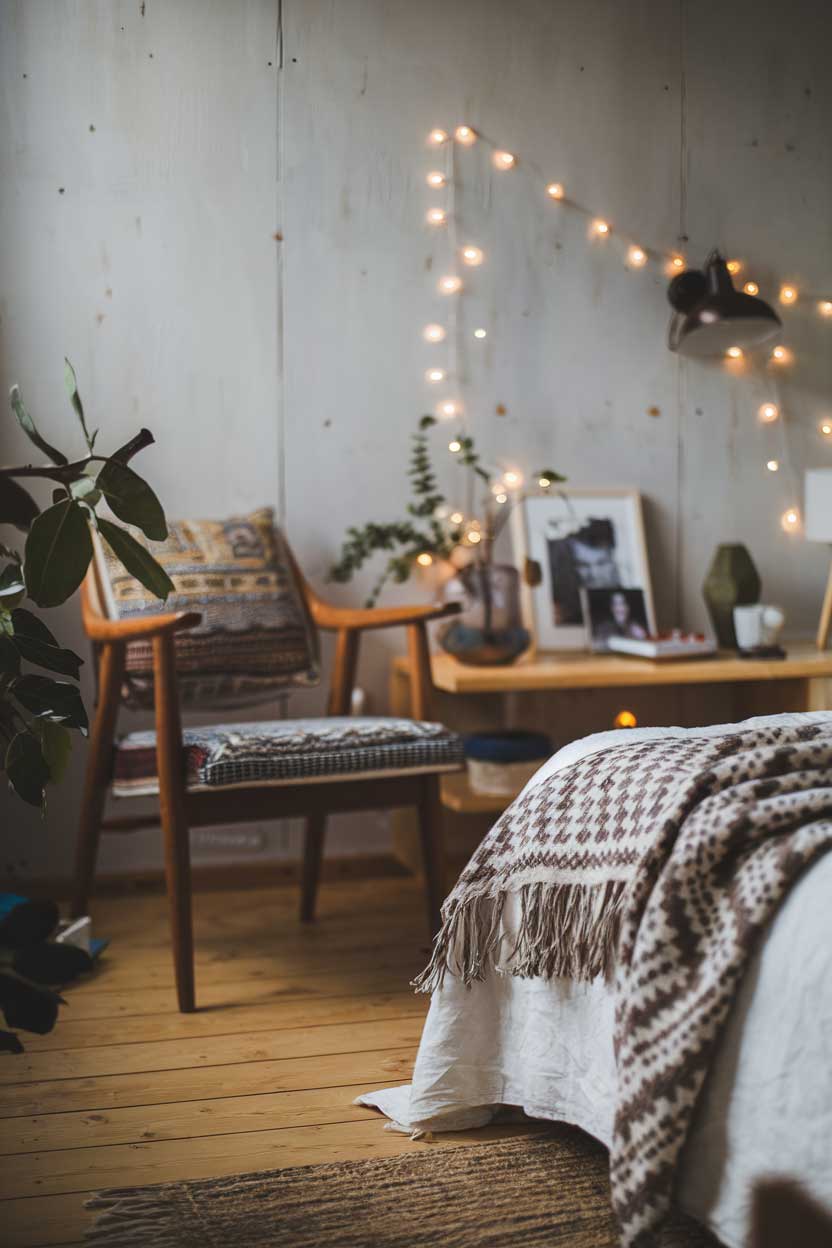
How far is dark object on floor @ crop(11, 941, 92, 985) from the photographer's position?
88cm

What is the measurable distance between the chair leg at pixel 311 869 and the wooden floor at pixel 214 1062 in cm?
4

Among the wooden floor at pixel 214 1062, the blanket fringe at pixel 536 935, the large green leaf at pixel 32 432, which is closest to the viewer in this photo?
the large green leaf at pixel 32 432

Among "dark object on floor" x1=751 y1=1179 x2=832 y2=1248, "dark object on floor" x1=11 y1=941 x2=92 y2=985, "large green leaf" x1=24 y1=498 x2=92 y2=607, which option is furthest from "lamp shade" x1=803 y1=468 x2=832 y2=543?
"dark object on floor" x1=11 y1=941 x2=92 y2=985

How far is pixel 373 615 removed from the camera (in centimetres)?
256

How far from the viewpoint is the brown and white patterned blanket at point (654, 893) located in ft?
3.95

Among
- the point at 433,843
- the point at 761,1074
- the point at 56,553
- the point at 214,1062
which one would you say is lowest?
the point at 214,1062

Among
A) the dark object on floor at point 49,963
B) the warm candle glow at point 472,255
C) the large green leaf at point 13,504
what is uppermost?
the warm candle glow at point 472,255

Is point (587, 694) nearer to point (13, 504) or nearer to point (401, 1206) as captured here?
point (401, 1206)

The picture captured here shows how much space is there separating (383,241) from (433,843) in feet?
5.08

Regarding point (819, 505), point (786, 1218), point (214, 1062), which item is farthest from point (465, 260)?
point (786, 1218)

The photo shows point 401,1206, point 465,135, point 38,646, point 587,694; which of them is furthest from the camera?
point 587,694

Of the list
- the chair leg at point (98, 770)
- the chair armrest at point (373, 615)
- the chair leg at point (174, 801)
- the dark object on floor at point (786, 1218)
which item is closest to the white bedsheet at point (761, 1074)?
the dark object on floor at point (786, 1218)

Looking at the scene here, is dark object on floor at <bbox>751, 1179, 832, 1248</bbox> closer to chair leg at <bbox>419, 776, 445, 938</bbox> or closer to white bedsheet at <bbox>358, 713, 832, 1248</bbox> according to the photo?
white bedsheet at <bbox>358, 713, 832, 1248</bbox>

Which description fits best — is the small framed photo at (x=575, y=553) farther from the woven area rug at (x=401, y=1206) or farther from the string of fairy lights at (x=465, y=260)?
the woven area rug at (x=401, y=1206)
